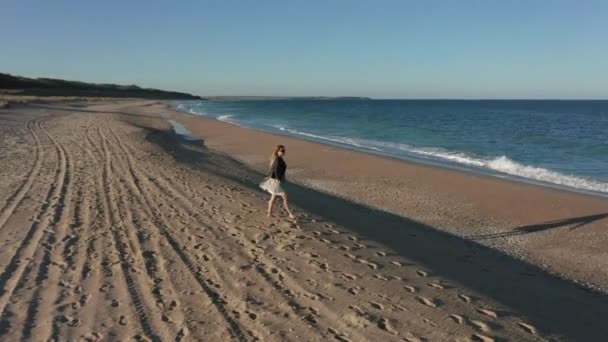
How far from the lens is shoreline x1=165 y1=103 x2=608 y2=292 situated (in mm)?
9141

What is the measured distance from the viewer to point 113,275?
6328 mm

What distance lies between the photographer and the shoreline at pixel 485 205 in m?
9.14

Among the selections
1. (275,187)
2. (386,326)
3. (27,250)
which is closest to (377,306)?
(386,326)

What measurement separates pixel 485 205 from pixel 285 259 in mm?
7727

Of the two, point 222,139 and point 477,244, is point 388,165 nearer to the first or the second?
point 477,244

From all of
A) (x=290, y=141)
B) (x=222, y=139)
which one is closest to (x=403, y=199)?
(x=290, y=141)

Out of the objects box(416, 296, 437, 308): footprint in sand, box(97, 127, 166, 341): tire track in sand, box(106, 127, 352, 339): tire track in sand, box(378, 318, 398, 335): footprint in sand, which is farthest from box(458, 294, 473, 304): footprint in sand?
box(97, 127, 166, 341): tire track in sand

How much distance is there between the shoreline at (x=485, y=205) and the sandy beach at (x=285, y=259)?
0.06m

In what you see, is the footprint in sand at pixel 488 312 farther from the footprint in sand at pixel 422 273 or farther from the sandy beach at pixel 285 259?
the footprint in sand at pixel 422 273

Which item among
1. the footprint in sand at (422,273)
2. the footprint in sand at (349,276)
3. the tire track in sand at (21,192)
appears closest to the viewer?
the footprint in sand at (349,276)

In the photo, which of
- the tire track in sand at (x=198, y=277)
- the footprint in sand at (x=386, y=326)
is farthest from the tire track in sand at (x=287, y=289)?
the footprint in sand at (x=386, y=326)

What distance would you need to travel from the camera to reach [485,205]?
12.7m

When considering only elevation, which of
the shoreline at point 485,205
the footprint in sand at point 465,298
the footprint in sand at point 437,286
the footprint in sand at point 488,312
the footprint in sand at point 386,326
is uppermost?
the footprint in sand at point 386,326

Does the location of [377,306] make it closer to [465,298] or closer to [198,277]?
[465,298]
